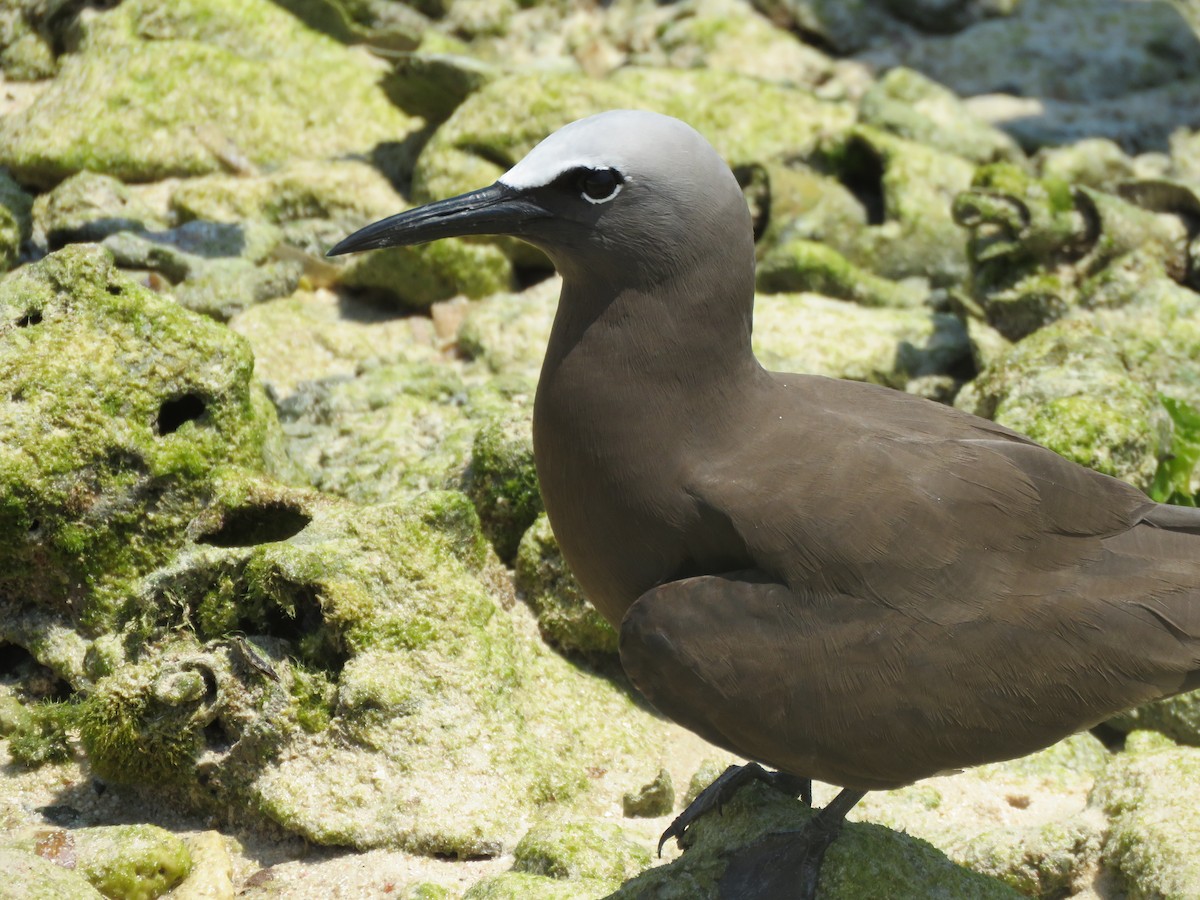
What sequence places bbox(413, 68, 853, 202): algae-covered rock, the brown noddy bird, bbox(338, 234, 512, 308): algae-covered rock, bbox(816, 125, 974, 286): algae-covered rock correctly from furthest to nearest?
1. bbox(816, 125, 974, 286): algae-covered rock
2. bbox(413, 68, 853, 202): algae-covered rock
3. bbox(338, 234, 512, 308): algae-covered rock
4. the brown noddy bird

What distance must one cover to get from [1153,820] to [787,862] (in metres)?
1.69

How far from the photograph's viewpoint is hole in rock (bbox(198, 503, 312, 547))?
5.59m

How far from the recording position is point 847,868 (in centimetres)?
421

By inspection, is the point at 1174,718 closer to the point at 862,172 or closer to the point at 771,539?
the point at 771,539

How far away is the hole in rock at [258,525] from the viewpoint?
5586mm

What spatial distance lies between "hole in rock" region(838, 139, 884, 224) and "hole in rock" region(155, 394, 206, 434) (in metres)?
5.82

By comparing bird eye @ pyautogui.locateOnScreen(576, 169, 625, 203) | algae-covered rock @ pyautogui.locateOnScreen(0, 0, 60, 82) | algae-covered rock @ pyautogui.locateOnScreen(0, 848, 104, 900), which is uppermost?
bird eye @ pyautogui.locateOnScreen(576, 169, 625, 203)

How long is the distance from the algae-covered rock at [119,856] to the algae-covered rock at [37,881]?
0.29 m

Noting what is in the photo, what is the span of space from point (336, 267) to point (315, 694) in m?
4.22

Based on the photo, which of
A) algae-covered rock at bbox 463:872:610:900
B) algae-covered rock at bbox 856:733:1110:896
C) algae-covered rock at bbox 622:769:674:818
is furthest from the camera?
algae-covered rock at bbox 622:769:674:818

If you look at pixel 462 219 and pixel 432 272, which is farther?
pixel 432 272

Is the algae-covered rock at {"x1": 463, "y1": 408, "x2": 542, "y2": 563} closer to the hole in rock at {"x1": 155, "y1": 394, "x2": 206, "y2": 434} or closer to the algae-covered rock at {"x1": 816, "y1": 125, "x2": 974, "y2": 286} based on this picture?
the hole in rock at {"x1": 155, "y1": 394, "x2": 206, "y2": 434}

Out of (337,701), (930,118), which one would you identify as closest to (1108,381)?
(337,701)

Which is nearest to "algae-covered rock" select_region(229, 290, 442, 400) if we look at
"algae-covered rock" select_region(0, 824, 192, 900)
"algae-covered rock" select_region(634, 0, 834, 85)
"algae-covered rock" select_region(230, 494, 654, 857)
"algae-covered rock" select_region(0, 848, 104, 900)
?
"algae-covered rock" select_region(230, 494, 654, 857)
